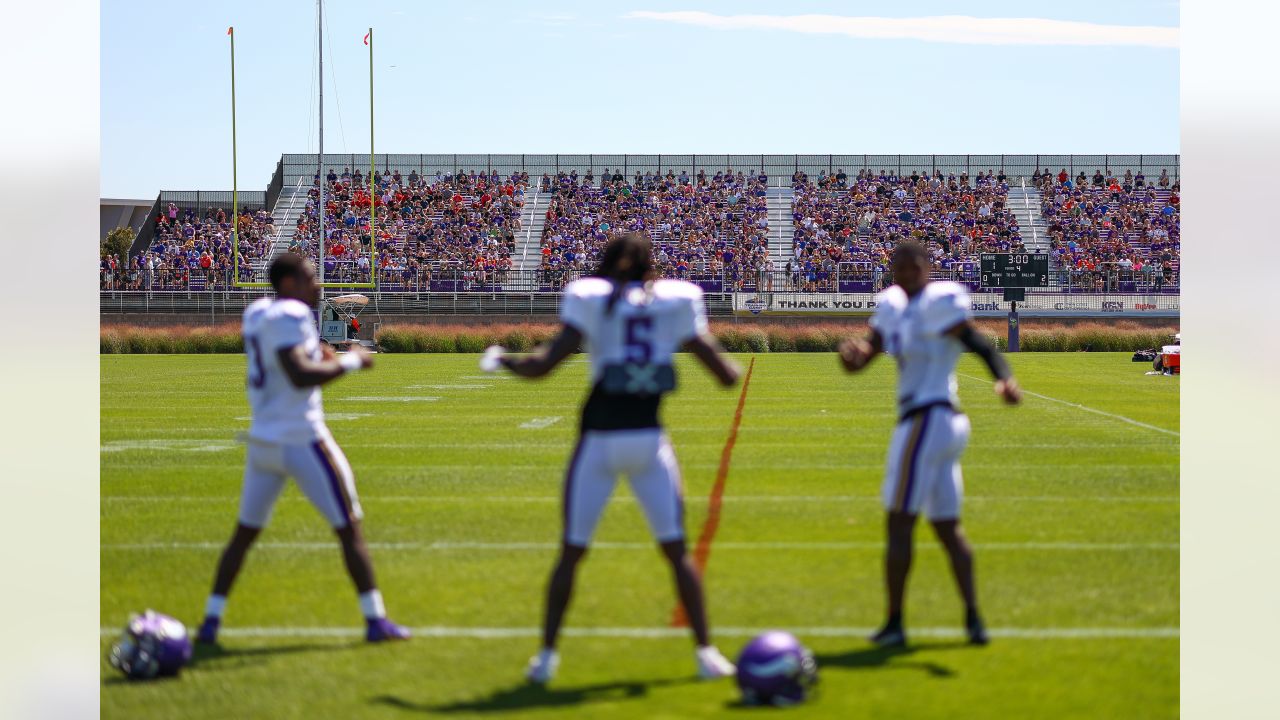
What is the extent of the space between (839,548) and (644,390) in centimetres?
318

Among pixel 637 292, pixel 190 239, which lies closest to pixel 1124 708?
pixel 637 292

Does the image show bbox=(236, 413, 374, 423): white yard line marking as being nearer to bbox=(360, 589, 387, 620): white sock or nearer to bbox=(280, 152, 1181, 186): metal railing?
bbox=(360, 589, 387, 620): white sock

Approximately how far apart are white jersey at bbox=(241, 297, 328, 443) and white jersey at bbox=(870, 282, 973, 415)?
2.34m

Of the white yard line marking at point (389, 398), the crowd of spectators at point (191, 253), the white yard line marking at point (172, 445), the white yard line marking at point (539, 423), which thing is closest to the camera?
the white yard line marking at point (172, 445)

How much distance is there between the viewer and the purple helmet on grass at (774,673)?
190 inches

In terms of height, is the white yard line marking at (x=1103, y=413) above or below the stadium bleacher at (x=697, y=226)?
below

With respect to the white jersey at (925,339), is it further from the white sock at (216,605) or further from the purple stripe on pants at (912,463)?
the white sock at (216,605)

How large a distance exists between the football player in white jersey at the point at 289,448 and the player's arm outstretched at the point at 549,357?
3.05 feet

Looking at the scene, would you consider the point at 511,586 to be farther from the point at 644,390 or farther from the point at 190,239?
the point at 190,239

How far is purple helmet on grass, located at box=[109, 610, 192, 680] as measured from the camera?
541 cm

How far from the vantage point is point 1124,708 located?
4.96 metres

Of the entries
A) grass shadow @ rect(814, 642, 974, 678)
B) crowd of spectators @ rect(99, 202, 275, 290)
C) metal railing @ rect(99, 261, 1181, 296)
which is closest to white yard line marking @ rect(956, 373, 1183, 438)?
grass shadow @ rect(814, 642, 974, 678)

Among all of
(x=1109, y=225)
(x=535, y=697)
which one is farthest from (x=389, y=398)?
(x=1109, y=225)

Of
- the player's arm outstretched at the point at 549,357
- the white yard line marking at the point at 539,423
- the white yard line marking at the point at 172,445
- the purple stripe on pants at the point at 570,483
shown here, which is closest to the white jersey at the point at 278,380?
the player's arm outstretched at the point at 549,357
